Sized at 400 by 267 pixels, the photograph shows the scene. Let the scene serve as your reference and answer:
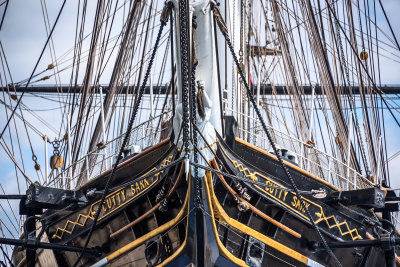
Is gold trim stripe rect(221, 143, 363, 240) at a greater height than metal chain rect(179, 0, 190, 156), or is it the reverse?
metal chain rect(179, 0, 190, 156)

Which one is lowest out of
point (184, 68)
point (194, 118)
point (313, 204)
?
point (313, 204)

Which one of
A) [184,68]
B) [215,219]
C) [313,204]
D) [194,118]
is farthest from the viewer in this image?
[313,204]

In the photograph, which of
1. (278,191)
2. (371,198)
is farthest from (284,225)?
(371,198)

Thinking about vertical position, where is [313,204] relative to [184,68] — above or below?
below

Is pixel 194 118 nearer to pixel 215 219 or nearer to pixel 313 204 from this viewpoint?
pixel 215 219

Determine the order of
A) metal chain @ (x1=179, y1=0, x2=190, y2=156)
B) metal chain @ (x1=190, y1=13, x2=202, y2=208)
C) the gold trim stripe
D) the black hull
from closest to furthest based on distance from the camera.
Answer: metal chain @ (x1=179, y1=0, x2=190, y2=156) < metal chain @ (x1=190, y1=13, x2=202, y2=208) < the black hull < the gold trim stripe

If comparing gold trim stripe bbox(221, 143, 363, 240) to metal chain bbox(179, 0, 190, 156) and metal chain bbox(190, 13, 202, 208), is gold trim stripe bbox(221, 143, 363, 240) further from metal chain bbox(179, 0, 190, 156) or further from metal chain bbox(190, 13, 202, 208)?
metal chain bbox(179, 0, 190, 156)

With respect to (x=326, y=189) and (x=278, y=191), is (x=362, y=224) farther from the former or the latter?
(x=278, y=191)

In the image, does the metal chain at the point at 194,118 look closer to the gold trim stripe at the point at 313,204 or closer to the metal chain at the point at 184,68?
the metal chain at the point at 184,68

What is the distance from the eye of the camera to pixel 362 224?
10773 mm

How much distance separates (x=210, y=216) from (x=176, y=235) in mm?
736

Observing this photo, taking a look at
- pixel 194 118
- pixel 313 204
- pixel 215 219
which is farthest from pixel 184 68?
pixel 313 204

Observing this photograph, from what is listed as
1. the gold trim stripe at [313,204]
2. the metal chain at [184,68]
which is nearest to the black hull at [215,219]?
the gold trim stripe at [313,204]

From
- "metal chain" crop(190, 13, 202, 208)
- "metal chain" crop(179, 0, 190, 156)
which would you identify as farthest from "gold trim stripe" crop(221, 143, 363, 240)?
"metal chain" crop(179, 0, 190, 156)
